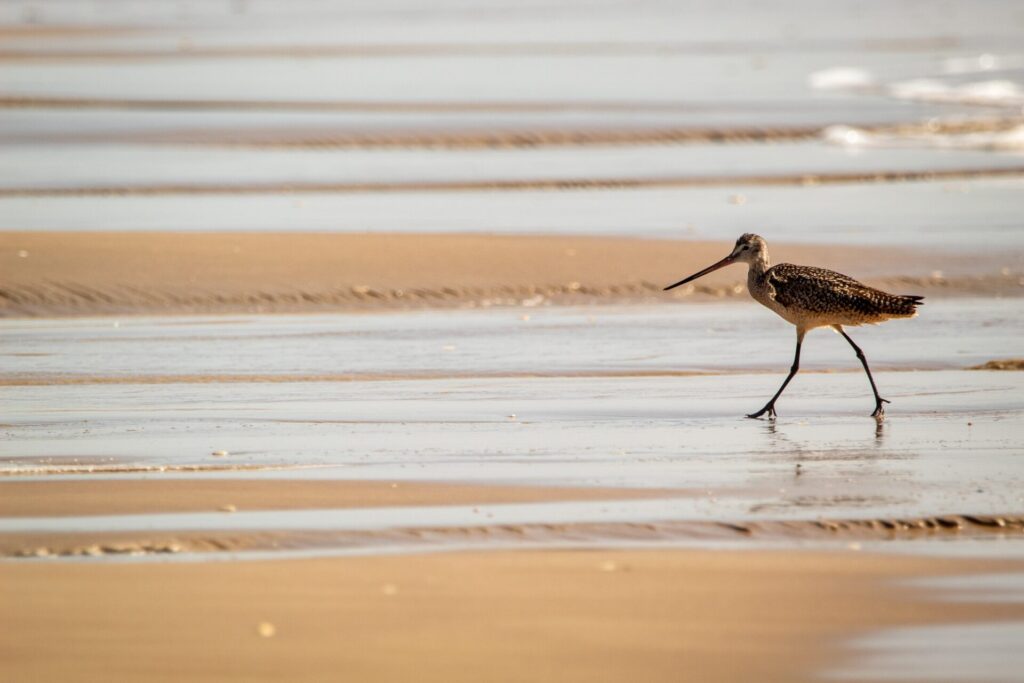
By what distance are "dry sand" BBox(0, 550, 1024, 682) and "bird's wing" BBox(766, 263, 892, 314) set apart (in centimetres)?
383

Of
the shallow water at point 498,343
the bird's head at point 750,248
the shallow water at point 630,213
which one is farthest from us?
the shallow water at point 630,213

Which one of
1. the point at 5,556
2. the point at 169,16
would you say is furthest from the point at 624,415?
the point at 169,16

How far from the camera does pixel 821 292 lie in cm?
1100

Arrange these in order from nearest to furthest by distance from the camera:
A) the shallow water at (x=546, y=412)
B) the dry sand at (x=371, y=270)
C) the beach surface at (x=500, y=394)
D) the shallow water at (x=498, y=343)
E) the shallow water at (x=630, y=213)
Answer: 1. the beach surface at (x=500, y=394)
2. the shallow water at (x=546, y=412)
3. the shallow water at (x=498, y=343)
4. the dry sand at (x=371, y=270)
5. the shallow water at (x=630, y=213)

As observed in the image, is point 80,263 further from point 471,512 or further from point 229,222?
point 471,512

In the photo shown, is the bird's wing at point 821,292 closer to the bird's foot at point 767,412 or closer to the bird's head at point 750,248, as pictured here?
the bird's head at point 750,248

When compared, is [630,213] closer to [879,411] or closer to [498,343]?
[498,343]

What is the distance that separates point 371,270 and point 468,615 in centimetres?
916

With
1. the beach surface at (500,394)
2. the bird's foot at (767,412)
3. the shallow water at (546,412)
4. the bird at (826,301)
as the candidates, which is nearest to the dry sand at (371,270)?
the beach surface at (500,394)

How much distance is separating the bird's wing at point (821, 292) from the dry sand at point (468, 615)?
12.6 feet

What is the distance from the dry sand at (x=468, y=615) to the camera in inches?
241

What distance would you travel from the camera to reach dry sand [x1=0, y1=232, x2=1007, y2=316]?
14.8 m

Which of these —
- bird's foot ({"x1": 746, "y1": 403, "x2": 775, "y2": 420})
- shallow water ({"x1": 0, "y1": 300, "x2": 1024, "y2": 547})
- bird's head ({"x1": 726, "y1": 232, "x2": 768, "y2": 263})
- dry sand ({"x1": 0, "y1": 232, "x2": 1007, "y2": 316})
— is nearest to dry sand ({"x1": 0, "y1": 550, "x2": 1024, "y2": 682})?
shallow water ({"x1": 0, "y1": 300, "x2": 1024, "y2": 547})

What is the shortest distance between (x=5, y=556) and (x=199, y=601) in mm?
1014
